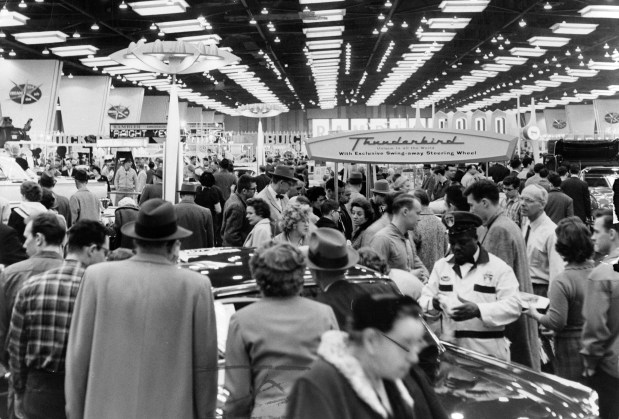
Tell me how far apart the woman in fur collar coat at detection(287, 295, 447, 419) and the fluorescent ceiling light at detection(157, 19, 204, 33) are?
2124 centimetres

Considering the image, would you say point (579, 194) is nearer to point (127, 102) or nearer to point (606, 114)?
point (127, 102)

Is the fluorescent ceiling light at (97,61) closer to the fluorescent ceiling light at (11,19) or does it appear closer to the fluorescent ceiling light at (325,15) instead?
the fluorescent ceiling light at (11,19)

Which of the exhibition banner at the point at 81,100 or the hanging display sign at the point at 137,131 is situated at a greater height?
the exhibition banner at the point at 81,100

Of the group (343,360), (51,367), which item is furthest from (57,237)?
(343,360)

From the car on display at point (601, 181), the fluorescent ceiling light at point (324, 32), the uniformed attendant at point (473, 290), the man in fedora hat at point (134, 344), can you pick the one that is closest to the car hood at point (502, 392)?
the uniformed attendant at point (473, 290)

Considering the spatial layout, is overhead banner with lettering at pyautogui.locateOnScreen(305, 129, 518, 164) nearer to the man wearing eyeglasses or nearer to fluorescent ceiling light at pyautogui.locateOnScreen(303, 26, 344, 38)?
the man wearing eyeglasses

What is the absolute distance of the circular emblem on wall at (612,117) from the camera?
47000mm

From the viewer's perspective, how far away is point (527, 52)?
3127 centimetres

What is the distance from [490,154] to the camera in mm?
7781

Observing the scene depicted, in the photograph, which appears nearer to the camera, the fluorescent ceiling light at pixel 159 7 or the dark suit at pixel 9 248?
the dark suit at pixel 9 248

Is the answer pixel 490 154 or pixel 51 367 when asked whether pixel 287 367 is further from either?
pixel 490 154

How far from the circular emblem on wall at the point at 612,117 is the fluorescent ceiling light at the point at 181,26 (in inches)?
1234

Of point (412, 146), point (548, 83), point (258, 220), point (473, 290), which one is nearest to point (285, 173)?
point (258, 220)

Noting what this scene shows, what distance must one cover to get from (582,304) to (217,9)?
59.2ft
